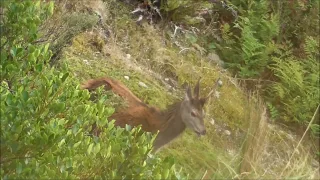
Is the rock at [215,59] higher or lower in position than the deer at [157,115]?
lower

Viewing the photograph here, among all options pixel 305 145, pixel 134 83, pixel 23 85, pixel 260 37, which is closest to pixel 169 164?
pixel 23 85

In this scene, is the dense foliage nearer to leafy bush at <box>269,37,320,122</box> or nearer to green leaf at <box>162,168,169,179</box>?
leafy bush at <box>269,37,320,122</box>

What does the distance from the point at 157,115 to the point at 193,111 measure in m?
0.41

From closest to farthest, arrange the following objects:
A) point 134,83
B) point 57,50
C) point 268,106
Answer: point 57,50
point 134,83
point 268,106

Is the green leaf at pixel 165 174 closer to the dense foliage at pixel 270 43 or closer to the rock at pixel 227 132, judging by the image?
the rock at pixel 227 132

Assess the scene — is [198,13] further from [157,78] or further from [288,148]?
[288,148]

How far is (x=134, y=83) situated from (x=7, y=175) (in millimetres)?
4122

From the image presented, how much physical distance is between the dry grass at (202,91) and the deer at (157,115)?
0.37 metres

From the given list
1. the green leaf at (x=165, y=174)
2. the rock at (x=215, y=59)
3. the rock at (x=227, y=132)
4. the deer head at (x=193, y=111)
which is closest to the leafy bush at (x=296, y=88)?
the rock at (x=215, y=59)

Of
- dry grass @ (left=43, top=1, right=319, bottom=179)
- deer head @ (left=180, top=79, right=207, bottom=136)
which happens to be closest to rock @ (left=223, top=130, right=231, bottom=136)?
dry grass @ (left=43, top=1, right=319, bottom=179)

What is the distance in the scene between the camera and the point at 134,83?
6.45m

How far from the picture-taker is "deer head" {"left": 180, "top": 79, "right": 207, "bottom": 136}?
215 inches

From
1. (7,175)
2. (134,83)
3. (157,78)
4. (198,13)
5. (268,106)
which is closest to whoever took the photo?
(7,175)

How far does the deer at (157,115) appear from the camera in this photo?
16.4 feet
